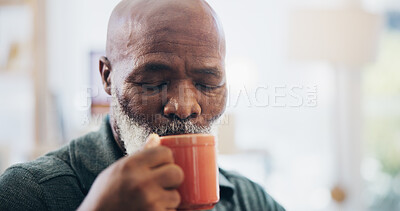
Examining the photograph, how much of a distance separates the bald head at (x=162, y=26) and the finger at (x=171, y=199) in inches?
14.0

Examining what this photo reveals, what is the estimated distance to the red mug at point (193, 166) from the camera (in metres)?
0.65

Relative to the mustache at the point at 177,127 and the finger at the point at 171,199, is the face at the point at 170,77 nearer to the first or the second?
the mustache at the point at 177,127

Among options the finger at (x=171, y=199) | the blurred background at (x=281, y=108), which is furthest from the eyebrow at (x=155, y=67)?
the blurred background at (x=281, y=108)

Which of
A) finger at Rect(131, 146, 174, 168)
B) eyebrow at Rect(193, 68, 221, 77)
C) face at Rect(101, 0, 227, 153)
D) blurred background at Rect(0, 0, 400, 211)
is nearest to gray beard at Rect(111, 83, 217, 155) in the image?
face at Rect(101, 0, 227, 153)

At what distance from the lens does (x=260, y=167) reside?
8.35ft

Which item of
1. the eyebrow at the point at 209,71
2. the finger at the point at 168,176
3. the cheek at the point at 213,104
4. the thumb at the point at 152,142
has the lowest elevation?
the finger at the point at 168,176

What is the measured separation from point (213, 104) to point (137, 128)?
16 centimetres

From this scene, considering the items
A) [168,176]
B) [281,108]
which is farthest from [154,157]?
[281,108]

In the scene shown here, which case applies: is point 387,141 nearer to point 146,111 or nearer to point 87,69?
point 87,69

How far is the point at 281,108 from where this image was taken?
8.20ft

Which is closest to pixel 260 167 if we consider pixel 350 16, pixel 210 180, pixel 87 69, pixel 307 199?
pixel 307 199

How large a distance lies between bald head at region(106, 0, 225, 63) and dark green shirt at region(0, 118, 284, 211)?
207 mm

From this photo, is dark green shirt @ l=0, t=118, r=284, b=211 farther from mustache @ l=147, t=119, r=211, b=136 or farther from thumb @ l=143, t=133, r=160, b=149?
thumb @ l=143, t=133, r=160, b=149

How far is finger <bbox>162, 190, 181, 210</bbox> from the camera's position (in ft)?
1.95
